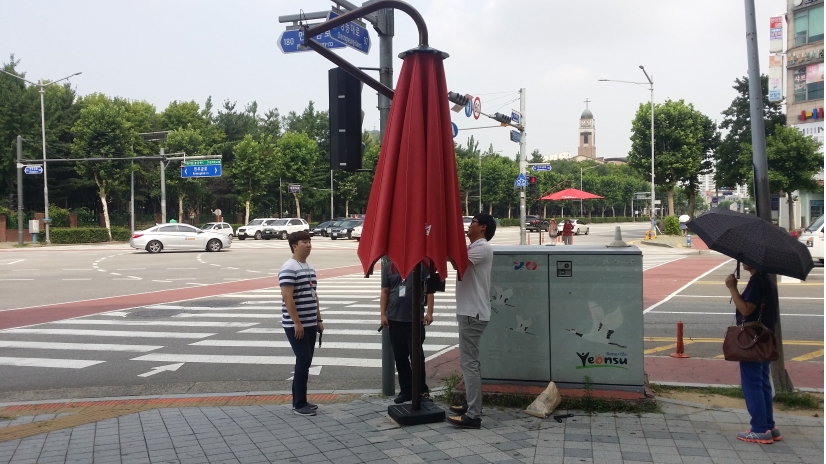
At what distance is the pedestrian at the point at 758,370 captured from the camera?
5375 millimetres

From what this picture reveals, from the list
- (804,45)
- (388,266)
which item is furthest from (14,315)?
(804,45)

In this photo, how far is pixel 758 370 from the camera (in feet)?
17.9

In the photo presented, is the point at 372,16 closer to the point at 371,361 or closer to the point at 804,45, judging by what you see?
the point at 371,361

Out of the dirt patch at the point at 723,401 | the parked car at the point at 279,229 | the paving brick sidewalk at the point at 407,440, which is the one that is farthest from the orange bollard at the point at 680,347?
the parked car at the point at 279,229

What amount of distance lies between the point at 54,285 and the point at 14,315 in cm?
589

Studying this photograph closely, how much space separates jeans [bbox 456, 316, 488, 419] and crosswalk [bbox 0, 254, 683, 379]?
2.98 meters

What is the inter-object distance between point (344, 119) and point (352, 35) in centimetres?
238

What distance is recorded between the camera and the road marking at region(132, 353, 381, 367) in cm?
925

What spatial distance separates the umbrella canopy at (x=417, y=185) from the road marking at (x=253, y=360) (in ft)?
12.4

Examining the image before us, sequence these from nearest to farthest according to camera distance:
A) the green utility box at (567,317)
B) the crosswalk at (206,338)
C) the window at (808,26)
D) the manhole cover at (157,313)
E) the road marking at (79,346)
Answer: the green utility box at (567,317) < the crosswalk at (206,338) < the road marking at (79,346) < the manhole cover at (157,313) < the window at (808,26)

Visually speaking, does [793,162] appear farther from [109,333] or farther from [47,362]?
[47,362]

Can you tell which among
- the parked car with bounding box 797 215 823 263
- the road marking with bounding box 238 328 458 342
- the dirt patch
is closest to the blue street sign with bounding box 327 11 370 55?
the road marking with bounding box 238 328 458 342

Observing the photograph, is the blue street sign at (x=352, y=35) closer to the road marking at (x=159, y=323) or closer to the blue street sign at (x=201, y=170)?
the road marking at (x=159, y=323)

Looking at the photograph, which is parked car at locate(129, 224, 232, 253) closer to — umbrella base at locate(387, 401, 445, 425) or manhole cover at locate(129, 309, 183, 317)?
manhole cover at locate(129, 309, 183, 317)
